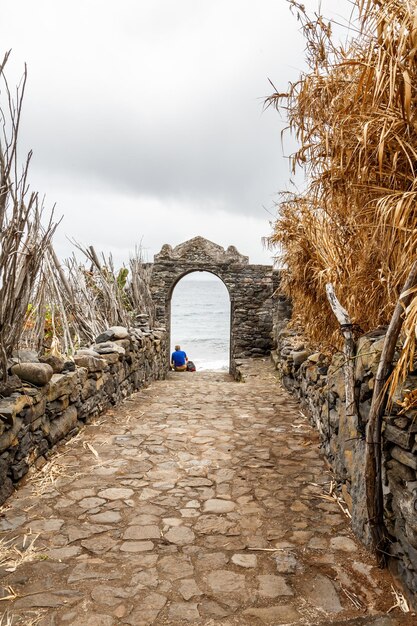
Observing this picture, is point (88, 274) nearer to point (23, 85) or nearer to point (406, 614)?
point (23, 85)

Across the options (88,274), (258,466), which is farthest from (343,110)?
(88,274)

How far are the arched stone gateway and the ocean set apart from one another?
5.58m

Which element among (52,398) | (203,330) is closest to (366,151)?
(52,398)

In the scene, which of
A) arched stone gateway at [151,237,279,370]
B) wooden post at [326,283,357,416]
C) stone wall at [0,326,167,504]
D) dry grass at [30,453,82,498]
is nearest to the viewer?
wooden post at [326,283,357,416]

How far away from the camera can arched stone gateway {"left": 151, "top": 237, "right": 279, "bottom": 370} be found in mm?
10703

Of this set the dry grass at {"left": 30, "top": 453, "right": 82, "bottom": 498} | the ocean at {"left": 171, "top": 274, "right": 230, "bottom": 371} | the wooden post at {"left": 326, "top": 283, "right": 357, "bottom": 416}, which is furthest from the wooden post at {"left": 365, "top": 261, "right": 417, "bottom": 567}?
the ocean at {"left": 171, "top": 274, "right": 230, "bottom": 371}

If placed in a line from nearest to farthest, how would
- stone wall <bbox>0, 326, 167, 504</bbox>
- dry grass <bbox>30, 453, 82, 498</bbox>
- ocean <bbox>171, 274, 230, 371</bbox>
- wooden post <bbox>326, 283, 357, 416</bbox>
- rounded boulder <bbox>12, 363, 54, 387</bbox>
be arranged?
wooden post <bbox>326, 283, 357, 416</bbox> → stone wall <bbox>0, 326, 167, 504</bbox> → dry grass <bbox>30, 453, 82, 498</bbox> → rounded boulder <bbox>12, 363, 54, 387</bbox> → ocean <bbox>171, 274, 230, 371</bbox>

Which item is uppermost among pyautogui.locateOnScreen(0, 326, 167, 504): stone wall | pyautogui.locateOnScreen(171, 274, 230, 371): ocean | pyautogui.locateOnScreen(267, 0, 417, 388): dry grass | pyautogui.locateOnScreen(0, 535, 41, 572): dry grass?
pyautogui.locateOnScreen(267, 0, 417, 388): dry grass

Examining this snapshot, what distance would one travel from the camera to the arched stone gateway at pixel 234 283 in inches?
421

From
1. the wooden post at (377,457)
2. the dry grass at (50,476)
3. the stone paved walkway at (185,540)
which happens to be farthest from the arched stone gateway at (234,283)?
the wooden post at (377,457)

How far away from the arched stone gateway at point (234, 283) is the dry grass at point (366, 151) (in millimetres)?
7358

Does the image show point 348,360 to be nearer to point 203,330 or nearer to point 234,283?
point 234,283

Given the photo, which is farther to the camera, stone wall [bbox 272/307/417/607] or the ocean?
the ocean

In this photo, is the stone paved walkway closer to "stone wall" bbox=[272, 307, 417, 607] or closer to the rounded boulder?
"stone wall" bbox=[272, 307, 417, 607]
